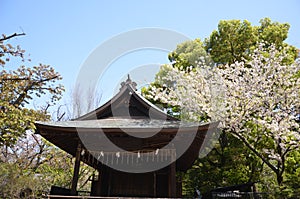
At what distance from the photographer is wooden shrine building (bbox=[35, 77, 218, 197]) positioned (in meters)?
7.32

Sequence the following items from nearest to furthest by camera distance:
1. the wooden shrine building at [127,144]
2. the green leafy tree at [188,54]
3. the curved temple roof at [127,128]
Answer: the curved temple roof at [127,128] < the wooden shrine building at [127,144] < the green leafy tree at [188,54]

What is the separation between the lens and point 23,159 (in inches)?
651

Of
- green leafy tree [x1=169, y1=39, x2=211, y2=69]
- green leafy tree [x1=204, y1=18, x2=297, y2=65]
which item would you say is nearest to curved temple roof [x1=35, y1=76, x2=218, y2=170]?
green leafy tree [x1=169, y1=39, x2=211, y2=69]

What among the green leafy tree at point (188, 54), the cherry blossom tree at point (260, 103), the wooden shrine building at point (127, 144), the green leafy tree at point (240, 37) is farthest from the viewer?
the green leafy tree at point (188, 54)

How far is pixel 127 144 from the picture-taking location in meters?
8.29

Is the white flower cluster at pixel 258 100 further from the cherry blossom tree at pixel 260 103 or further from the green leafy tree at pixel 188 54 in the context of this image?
the green leafy tree at pixel 188 54

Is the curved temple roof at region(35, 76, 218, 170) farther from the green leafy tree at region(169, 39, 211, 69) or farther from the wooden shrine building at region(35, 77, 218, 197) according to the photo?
the green leafy tree at region(169, 39, 211, 69)

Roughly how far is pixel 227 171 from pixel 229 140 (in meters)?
2.55

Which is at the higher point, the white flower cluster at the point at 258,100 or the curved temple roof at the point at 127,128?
the white flower cluster at the point at 258,100

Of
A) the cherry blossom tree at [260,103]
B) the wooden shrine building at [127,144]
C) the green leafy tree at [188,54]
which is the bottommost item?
the wooden shrine building at [127,144]

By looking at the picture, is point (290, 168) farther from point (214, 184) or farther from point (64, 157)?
point (64, 157)

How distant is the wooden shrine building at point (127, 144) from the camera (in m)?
7.32

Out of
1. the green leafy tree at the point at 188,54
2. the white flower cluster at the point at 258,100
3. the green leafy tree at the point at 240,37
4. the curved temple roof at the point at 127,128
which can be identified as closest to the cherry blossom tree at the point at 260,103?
the white flower cluster at the point at 258,100

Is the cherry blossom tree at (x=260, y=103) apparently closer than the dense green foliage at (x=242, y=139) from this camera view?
Yes
